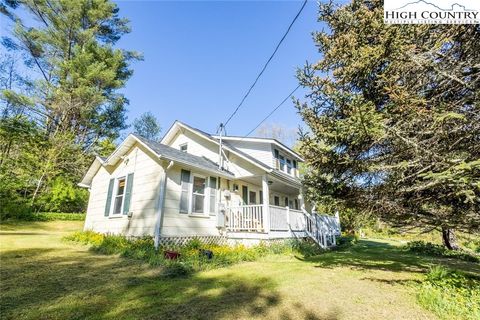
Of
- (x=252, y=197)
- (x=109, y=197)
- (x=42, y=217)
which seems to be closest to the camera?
(x=109, y=197)

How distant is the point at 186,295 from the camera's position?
4.76m

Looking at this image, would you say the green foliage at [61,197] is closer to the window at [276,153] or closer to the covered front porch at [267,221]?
the covered front porch at [267,221]

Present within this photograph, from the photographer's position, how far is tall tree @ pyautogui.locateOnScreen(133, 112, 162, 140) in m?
40.1

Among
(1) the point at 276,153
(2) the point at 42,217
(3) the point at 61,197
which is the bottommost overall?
(2) the point at 42,217

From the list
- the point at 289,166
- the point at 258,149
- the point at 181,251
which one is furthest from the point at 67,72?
the point at 181,251

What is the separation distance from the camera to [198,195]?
10922 mm

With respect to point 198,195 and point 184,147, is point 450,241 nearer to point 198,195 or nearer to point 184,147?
point 198,195

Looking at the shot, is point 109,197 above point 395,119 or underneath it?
underneath

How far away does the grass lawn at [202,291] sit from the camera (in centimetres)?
392

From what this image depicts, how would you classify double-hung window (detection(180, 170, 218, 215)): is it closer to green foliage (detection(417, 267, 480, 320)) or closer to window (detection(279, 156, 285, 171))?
window (detection(279, 156, 285, 171))

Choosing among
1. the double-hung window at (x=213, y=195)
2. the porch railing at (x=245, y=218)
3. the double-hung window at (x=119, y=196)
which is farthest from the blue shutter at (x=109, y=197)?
the porch railing at (x=245, y=218)

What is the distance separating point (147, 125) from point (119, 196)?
31.5 meters

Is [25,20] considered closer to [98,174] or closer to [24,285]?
[98,174]

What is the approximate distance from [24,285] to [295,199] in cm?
1701
